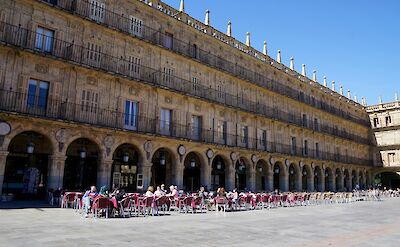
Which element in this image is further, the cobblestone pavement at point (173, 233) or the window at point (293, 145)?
the window at point (293, 145)

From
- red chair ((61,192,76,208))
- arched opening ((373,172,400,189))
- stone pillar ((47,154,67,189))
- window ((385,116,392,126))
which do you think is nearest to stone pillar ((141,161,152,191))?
stone pillar ((47,154,67,189))

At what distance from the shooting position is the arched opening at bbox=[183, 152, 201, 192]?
78.0 feet

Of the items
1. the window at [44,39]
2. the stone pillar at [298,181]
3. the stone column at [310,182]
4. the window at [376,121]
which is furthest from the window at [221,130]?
the window at [376,121]

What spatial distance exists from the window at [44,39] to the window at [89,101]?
8.93ft

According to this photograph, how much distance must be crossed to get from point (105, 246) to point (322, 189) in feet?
108

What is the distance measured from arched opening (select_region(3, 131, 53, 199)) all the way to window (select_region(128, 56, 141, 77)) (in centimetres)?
607

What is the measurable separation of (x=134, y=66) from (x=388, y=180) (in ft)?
153

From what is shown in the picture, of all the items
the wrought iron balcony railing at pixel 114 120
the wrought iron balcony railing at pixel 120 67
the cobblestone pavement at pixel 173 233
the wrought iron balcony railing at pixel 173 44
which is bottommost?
the cobblestone pavement at pixel 173 233

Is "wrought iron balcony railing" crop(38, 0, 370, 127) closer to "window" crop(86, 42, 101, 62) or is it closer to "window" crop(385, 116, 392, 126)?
"window" crop(86, 42, 101, 62)

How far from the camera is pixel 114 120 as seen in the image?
59.9 feet

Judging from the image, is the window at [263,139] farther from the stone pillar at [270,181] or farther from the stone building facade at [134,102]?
the stone pillar at [270,181]

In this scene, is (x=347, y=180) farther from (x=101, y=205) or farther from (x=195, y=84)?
(x=101, y=205)

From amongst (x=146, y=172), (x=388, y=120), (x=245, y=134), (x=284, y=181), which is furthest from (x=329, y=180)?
(x=146, y=172)

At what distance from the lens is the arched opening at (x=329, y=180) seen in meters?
37.4
